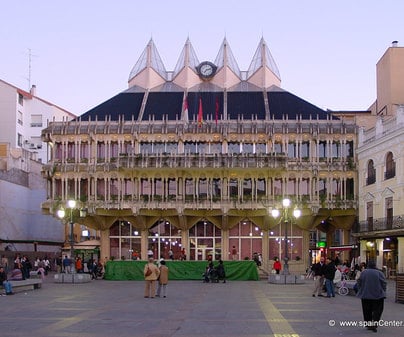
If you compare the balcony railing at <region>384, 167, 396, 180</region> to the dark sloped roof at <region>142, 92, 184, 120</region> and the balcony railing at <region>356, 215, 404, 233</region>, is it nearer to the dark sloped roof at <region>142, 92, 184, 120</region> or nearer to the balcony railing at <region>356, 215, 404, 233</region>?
the balcony railing at <region>356, 215, 404, 233</region>

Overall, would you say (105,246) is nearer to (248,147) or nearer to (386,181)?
(248,147)

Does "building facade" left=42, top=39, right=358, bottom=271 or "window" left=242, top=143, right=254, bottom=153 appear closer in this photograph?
"building facade" left=42, top=39, right=358, bottom=271

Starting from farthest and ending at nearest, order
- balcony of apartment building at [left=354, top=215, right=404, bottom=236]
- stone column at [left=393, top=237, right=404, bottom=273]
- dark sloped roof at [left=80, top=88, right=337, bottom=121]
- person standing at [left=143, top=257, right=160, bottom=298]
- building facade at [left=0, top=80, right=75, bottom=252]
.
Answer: building facade at [left=0, top=80, right=75, bottom=252] → dark sloped roof at [left=80, top=88, right=337, bottom=121] → balcony of apartment building at [left=354, top=215, right=404, bottom=236] → stone column at [left=393, top=237, right=404, bottom=273] → person standing at [left=143, top=257, right=160, bottom=298]

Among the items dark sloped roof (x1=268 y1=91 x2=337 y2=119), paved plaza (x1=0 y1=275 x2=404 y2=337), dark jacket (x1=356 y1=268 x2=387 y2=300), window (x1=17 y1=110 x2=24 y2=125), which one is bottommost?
paved plaza (x1=0 y1=275 x2=404 y2=337)

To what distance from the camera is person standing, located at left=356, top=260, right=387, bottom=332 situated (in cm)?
1880

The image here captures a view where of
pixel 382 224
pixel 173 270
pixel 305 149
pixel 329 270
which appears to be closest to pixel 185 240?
pixel 305 149

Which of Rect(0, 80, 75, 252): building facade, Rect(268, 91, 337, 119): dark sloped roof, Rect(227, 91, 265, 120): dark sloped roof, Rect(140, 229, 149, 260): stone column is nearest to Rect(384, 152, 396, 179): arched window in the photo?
Rect(268, 91, 337, 119): dark sloped roof

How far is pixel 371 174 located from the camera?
6612 cm

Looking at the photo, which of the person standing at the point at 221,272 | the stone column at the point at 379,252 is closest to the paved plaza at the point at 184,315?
the person standing at the point at 221,272

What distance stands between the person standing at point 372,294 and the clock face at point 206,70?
64.9 metres

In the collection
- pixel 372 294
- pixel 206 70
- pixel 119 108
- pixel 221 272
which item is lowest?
pixel 221 272

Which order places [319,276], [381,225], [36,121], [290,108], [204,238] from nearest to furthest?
[319,276] < [381,225] < [204,238] < [290,108] < [36,121]

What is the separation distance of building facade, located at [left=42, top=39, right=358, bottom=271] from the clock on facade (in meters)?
8.57

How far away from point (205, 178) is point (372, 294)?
53.0 metres
